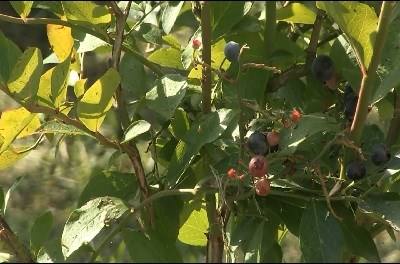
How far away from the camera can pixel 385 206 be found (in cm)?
73

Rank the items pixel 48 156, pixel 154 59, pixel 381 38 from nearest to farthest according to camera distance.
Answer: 1. pixel 381 38
2. pixel 154 59
3. pixel 48 156

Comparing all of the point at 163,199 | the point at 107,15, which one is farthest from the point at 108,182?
the point at 107,15

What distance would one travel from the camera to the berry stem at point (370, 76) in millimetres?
657

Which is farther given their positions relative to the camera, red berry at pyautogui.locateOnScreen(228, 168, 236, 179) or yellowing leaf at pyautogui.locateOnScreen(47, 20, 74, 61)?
yellowing leaf at pyautogui.locateOnScreen(47, 20, 74, 61)

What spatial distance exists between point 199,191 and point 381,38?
0.21 m

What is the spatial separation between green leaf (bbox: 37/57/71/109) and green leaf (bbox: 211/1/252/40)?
0.52ft

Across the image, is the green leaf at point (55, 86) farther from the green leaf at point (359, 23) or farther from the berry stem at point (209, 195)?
the green leaf at point (359, 23)

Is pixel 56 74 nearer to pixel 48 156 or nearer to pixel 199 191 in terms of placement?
pixel 199 191

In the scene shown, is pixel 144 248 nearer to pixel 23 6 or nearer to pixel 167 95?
pixel 167 95

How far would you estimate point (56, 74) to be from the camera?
0.77m

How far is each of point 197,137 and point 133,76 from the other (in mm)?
159

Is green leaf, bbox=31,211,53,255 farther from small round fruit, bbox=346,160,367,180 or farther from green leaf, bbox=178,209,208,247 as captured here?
small round fruit, bbox=346,160,367,180

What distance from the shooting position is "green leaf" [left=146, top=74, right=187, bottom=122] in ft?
2.55

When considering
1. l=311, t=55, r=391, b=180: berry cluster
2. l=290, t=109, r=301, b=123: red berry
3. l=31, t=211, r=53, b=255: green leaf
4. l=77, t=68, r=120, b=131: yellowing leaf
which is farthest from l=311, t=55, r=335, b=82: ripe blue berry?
l=31, t=211, r=53, b=255: green leaf
